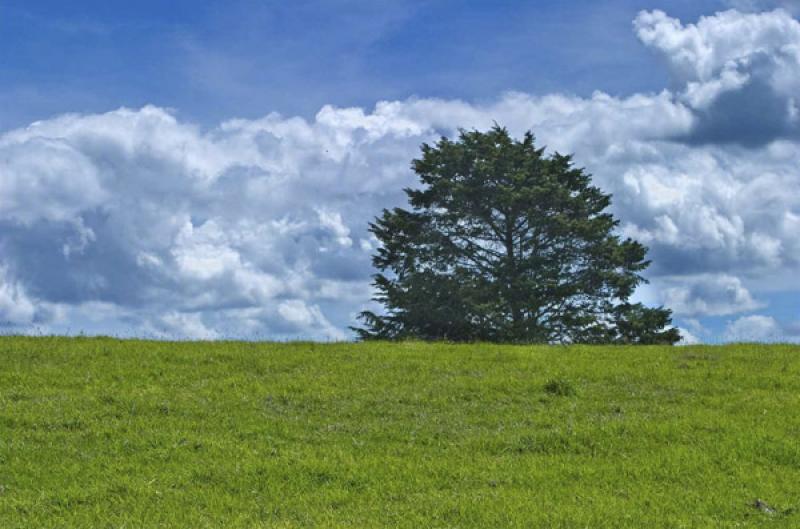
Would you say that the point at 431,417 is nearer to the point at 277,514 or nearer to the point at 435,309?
the point at 277,514

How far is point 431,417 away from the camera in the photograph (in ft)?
55.7

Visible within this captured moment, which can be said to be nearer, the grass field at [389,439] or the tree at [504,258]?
→ the grass field at [389,439]

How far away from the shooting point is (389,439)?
1563 centimetres

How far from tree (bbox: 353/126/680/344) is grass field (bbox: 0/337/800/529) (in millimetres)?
19171

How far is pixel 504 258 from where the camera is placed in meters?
44.1

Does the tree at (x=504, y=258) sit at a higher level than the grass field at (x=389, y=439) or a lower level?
higher

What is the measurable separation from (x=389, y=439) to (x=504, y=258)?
95.9 feet

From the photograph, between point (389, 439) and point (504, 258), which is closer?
point (389, 439)

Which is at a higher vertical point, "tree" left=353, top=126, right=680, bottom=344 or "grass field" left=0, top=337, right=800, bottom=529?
"tree" left=353, top=126, right=680, bottom=344

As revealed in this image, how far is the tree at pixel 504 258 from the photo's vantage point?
139 ft

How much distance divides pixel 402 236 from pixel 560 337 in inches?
389

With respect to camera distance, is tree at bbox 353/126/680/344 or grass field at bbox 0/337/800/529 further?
tree at bbox 353/126/680/344

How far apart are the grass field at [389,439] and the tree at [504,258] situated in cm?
1917

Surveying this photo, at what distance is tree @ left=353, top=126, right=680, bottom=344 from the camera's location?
4250 cm
